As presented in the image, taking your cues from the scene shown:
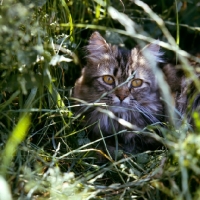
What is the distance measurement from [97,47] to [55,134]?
77 centimetres

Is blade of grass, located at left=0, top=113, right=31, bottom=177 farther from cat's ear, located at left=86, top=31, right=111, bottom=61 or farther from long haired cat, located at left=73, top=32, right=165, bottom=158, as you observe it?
cat's ear, located at left=86, top=31, right=111, bottom=61

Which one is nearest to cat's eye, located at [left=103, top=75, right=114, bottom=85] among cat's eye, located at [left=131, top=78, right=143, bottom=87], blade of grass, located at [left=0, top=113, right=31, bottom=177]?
cat's eye, located at [left=131, top=78, right=143, bottom=87]

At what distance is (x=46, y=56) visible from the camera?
211 centimetres

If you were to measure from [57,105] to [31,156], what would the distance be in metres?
0.43

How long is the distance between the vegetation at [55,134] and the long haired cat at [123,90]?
6.7 inches

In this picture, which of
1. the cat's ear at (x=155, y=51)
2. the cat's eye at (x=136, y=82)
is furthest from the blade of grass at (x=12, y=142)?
the cat's ear at (x=155, y=51)

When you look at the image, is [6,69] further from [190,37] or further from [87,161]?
[190,37]

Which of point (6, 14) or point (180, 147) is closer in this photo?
point (180, 147)

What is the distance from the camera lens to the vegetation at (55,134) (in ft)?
6.00

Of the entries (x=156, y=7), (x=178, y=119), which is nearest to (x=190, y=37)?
(x=156, y=7)

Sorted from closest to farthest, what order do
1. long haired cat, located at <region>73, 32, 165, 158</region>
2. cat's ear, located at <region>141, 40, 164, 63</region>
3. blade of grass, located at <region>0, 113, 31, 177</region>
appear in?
blade of grass, located at <region>0, 113, 31, 177</region>, long haired cat, located at <region>73, 32, 165, 158</region>, cat's ear, located at <region>141, 40, 164, 63</region>

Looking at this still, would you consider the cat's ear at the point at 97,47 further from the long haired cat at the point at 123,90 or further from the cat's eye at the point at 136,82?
the cat's eye at the point at 136,82

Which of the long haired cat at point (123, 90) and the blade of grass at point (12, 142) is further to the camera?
the long haired cat at point (123, 90)

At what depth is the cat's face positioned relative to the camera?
8.95ft
